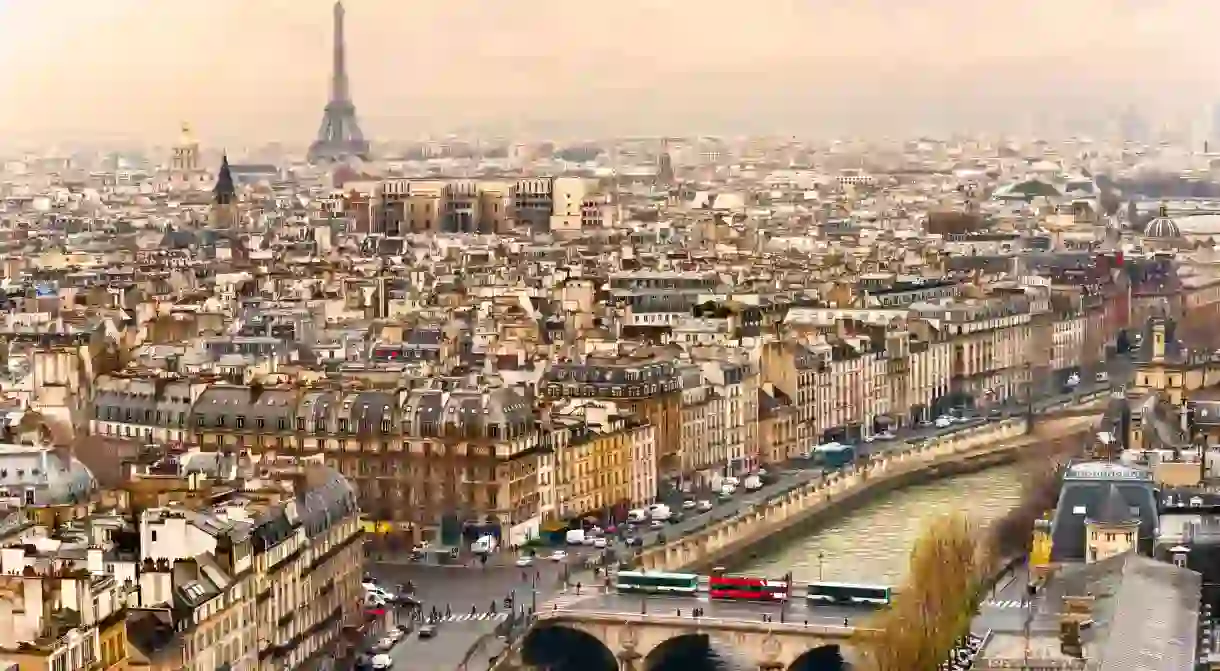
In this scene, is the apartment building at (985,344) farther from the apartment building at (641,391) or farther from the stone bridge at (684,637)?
the stone bridge at (684,637)

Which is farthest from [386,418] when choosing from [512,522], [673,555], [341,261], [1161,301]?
[341,261]

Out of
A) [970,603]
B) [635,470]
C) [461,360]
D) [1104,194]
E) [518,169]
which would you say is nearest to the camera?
[970,603]

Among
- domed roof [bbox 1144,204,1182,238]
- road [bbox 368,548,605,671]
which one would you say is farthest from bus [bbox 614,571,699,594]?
domed roof [bbox 1144,204,1182,238]

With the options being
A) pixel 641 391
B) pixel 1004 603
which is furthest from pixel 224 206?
pixel 1004 603

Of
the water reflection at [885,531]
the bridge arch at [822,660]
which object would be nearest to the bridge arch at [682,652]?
the bridge arch at [822,660]

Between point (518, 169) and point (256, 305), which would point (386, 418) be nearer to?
point (256, 305)

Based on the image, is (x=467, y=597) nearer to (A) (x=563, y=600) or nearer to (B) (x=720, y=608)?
(A) (x=563, y=600)
